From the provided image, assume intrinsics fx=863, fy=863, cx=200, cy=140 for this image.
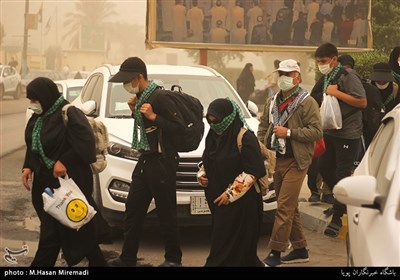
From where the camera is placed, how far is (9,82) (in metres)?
46.0

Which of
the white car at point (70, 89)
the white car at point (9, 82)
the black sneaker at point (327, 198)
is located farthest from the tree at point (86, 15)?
the black sneaker at point (327, 198)

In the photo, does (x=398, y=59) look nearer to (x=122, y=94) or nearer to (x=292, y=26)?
(x=122, y=94)

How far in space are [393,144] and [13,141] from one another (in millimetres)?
16667

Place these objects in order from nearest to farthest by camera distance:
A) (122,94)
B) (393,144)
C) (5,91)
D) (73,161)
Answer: (393,144) → (73,161) → (122,94) → (5,91)

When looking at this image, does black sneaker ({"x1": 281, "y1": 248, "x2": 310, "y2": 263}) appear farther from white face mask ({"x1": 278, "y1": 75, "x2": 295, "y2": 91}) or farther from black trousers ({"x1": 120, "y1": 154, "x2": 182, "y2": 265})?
white face mask ({"x1": 278, "y1": 75, "x2": 295, "y2": 91})

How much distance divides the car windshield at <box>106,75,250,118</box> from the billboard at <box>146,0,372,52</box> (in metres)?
7.29

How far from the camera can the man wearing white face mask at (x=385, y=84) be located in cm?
951

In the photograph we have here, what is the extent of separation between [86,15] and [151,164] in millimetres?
116303

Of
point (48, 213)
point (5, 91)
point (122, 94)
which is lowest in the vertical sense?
point (5, 91)

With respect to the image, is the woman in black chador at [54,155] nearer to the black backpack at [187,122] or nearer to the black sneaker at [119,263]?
the black sneaker at [119,263]

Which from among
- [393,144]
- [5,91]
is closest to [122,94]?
[393,144]

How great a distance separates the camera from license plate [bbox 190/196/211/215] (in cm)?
836
